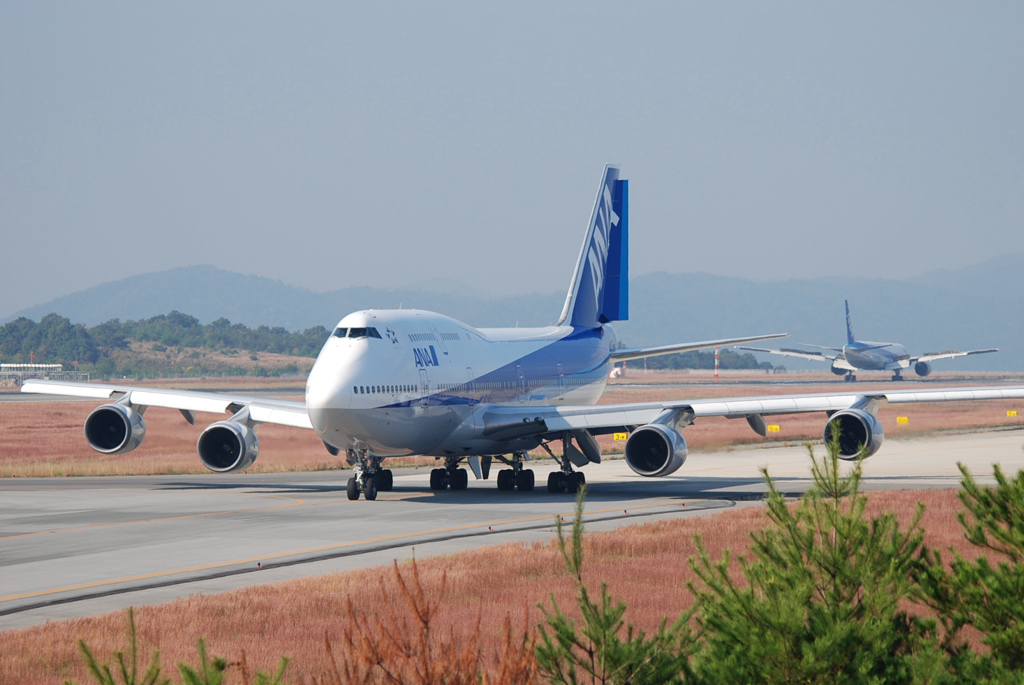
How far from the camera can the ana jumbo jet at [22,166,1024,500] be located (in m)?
31.0

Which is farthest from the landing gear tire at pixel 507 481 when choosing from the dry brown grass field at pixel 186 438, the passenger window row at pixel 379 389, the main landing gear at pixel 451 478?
the dry brown grass field at pixel 186 438

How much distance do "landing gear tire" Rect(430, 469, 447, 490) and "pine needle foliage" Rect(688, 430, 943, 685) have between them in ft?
91.8

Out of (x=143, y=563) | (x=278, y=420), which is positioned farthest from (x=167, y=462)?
(x=143, y=563)

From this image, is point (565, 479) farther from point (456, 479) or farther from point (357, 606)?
point (357, 606)

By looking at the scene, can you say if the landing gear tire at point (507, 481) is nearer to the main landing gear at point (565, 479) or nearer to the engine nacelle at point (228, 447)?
the main landing gear at point (565, 479)

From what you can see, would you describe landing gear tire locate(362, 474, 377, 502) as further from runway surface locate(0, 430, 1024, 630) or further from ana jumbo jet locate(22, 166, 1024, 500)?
runway surface locate(0, 430, 1024, 630)

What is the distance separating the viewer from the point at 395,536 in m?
25.1

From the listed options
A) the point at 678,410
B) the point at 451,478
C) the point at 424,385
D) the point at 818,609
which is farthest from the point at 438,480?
the point at 818,609

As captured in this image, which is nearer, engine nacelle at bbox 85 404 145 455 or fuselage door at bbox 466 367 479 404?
fuselage door at bbox 466 367 479 404

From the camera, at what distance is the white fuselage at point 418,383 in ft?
100

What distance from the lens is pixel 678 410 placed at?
33.5 meters

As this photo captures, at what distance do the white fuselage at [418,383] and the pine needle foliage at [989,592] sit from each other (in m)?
21.5

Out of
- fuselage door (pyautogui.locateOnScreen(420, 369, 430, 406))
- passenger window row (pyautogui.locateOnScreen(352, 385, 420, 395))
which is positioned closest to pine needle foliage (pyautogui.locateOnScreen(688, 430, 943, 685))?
passenger window row (pyautogui.locateOnScreen(352, 385, 420, 395))

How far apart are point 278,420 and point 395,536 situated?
10.7m
